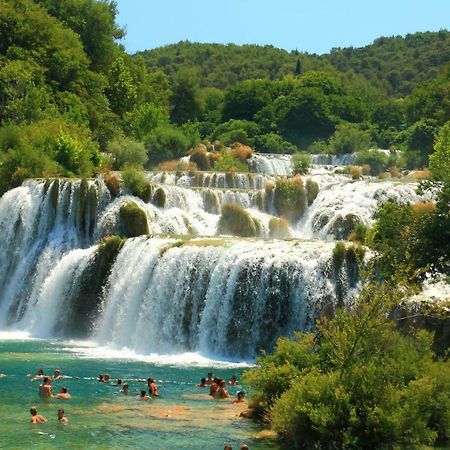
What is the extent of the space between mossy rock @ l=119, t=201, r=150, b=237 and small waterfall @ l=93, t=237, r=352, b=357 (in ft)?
15.8

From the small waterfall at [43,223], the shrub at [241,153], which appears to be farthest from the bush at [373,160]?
the small waterfall at [43,223]

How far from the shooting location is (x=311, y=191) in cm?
4706

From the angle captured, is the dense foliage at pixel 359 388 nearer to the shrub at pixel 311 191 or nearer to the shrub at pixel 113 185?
the shrub at pixel 113 185

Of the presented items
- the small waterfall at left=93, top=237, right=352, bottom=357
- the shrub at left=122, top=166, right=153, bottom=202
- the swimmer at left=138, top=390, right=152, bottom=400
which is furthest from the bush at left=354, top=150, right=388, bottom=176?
the swimmer at left=138, top=390, right=152, bottom=400

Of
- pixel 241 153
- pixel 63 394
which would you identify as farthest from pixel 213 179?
pixel 63 394

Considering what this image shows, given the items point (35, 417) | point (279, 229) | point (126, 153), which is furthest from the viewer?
point (126, 153)

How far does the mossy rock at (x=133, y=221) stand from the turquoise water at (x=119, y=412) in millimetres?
11923

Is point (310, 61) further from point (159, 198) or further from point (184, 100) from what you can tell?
point (159, 198)

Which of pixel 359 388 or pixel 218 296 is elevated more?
pixel 218 296

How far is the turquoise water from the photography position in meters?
19.3

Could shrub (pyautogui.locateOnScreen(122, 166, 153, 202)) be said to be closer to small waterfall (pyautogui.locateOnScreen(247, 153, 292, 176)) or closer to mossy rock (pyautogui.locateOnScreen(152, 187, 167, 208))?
mossy rock (pyautogui.locateOnScreen(152, 187, 167, 208))

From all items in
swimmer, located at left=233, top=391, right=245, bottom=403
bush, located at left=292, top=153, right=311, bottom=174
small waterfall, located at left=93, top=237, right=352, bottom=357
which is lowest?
swimmer, located at left=233, top=391, right=245, bottom=403

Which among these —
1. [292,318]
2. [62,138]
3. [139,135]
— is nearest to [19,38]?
[139,135]

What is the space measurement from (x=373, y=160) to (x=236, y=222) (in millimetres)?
27944
